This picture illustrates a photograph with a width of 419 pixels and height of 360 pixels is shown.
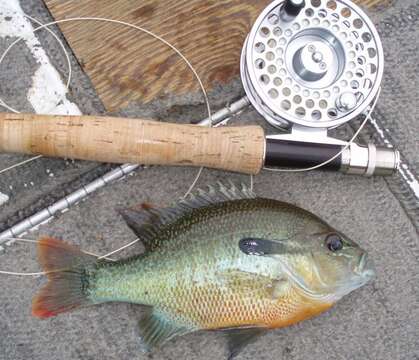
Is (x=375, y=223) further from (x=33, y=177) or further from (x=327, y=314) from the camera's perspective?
(x=33, y=177)

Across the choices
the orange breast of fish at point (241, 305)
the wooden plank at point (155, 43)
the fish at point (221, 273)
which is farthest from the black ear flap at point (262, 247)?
the wooden plank at point (155, 43)

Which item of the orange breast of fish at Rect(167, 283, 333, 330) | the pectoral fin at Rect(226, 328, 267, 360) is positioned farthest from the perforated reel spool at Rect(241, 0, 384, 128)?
the pectoral fin at Rect(226, 328, 267, 360)

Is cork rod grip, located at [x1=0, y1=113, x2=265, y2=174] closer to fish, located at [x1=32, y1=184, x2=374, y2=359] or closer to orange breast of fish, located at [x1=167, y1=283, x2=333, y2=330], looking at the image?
fish, located at [x1=32, y1=184, x2=374, y2=359]

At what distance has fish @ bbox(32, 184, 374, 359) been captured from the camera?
1.82 m

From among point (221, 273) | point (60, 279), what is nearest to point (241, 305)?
point (221, 273)

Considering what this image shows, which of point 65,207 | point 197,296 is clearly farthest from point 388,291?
point 65,207

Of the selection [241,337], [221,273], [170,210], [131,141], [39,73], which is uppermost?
[39,73]

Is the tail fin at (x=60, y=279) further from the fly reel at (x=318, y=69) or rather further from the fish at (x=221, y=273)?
the fly reel at (x=318, y=69)

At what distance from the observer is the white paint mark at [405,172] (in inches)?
85.9

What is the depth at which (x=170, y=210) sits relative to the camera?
194 cm

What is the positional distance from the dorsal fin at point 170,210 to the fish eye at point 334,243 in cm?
28

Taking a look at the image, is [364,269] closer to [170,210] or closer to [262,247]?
[262,247]

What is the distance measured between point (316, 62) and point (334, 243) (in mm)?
616

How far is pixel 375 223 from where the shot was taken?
2.13 metres
